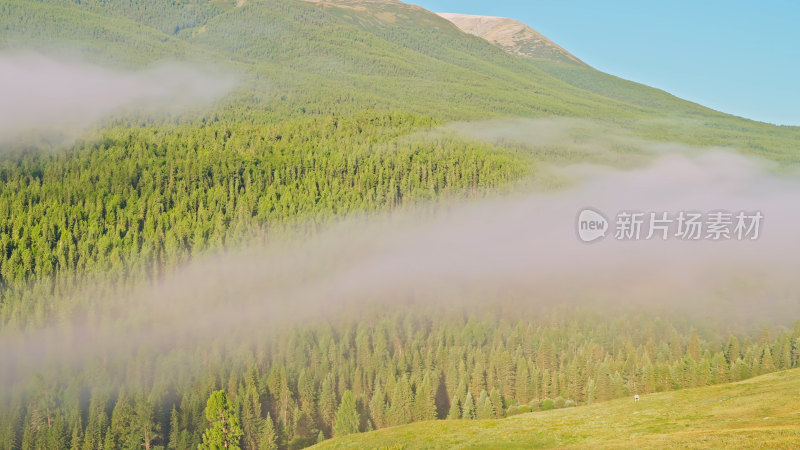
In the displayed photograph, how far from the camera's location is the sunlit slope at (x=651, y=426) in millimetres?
92062

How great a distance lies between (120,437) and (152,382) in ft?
93.3

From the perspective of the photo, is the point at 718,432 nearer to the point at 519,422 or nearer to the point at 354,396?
the point at 519,422

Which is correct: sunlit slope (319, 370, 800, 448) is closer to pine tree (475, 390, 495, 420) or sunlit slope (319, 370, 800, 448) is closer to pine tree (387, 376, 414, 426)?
pine tree (387, 376, 414, 426)

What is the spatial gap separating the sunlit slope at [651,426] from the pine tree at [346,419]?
11.3m

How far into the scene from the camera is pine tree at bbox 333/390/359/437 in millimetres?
167250

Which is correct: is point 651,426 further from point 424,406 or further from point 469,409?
point 424,406

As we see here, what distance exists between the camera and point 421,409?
172750 millimetres

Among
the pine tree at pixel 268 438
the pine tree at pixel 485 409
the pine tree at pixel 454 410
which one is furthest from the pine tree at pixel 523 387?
the pine tree at pixel 268 438

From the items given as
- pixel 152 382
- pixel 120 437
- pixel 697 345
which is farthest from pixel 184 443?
pixel 697 345

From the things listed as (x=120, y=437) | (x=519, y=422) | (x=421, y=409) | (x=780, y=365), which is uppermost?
(x=780, y=365)

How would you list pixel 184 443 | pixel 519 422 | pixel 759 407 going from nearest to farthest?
pixel 759 407 → pixel 519 422 → pixel 184 443

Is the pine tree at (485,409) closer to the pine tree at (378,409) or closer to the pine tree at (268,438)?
the pine tree at (378,409)

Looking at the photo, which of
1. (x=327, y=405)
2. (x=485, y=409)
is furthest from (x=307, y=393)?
(x=485, y=409)

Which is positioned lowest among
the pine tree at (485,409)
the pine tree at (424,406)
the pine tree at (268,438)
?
the pine tree at (268,438)
